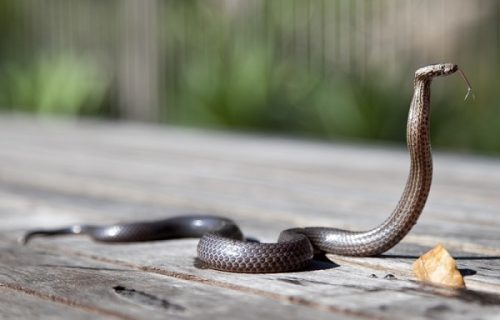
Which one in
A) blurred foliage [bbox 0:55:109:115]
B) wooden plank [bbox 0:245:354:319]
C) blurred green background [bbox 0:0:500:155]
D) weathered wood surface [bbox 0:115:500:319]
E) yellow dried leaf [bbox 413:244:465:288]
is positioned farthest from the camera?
blurred foliage [bbox 0:55:109:115]

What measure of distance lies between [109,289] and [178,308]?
0.34 metres

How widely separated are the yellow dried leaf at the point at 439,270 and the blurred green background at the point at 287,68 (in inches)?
231

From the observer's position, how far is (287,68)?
10422mm

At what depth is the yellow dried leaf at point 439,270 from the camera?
110 inches

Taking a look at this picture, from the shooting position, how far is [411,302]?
2.56m

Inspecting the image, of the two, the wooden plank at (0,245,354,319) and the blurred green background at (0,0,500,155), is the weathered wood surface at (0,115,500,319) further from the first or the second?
the blurred green background at (0,0,500,155)

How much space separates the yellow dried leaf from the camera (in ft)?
9.16

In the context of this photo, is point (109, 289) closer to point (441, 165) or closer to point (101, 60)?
point (441, 165)

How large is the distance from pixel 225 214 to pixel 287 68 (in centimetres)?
→ 602

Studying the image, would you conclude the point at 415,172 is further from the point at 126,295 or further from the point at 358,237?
the point at 126,295

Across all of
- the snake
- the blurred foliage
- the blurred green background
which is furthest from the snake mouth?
the blurred foliage

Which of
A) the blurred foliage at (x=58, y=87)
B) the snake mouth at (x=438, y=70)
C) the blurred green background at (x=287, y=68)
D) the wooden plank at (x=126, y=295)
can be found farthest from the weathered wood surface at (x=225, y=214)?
the blurred foliage at (x=58, y=87)

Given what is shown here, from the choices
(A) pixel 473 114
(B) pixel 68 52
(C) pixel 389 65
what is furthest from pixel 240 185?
(B) pixel 68 52

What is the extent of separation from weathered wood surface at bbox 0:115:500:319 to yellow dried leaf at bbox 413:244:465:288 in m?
0.04
